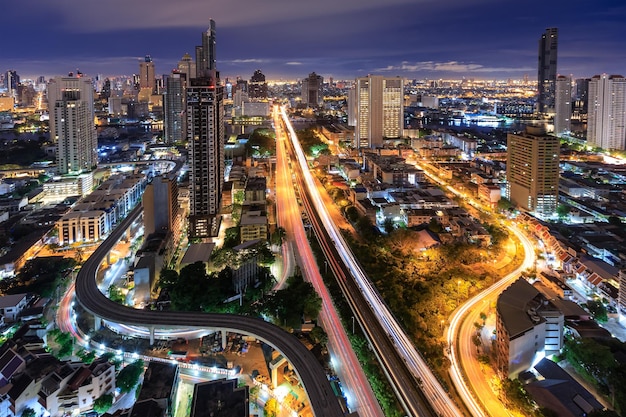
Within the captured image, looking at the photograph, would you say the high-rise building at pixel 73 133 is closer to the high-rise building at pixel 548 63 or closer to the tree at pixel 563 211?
the tree at pixel 563 211

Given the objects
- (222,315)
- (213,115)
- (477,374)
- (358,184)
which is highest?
(213,115)

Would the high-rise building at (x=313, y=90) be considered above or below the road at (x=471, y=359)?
above

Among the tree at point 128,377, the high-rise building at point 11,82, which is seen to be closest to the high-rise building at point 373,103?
the tree at point 128,377

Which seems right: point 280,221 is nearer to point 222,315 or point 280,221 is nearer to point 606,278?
point 222,315

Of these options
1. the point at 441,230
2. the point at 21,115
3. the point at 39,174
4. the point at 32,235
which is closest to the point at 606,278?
the point at 441,230

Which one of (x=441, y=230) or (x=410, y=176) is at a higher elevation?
(x=410, y=176)

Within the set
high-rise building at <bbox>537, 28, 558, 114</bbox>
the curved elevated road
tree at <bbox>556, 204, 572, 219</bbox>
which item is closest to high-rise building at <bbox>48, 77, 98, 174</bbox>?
the curved elevated road

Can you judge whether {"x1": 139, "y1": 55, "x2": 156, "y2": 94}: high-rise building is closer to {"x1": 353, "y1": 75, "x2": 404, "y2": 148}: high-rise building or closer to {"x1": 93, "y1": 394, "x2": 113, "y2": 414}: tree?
{"x1": 353, "y1": 75, "x2": 404, "y2": 148}: high-rise building
